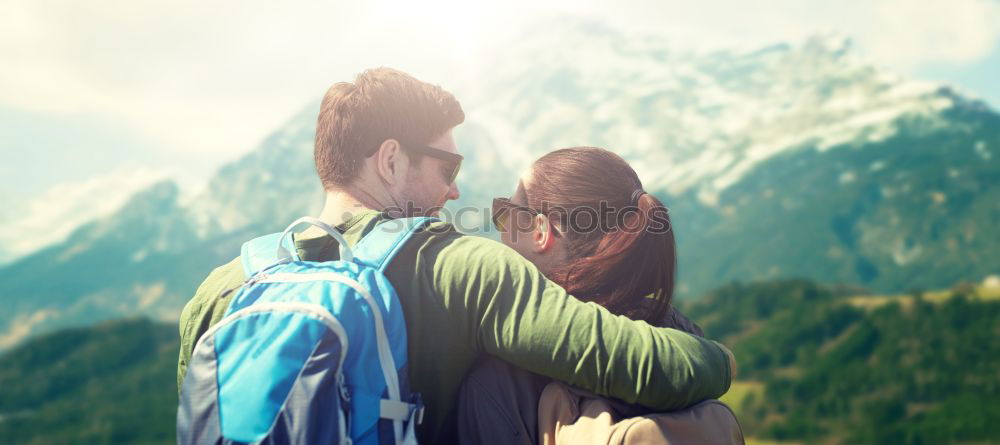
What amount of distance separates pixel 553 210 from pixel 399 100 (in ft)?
3.32

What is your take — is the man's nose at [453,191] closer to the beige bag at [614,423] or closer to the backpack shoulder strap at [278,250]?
the backpack shoulder strap at [278,250]

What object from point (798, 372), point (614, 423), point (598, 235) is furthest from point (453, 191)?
point (798, 372)

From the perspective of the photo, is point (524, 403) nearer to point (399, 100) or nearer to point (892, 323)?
point (399, 100)

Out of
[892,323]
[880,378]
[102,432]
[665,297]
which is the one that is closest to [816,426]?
[880,378]

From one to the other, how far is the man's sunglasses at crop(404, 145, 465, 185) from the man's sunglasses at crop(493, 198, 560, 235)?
0.29m

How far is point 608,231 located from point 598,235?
0.06 m

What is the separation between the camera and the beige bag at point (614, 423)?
11.5 ft

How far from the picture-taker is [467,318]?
3607mm

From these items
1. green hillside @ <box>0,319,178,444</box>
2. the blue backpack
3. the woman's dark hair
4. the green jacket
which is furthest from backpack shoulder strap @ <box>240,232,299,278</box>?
green hillside @ <box>0,319,178,444</box>

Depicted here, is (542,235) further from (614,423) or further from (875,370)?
(875,370)

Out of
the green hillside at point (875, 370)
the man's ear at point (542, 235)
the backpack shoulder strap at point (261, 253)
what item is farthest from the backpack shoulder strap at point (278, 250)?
the green hillside at point (875, 370)

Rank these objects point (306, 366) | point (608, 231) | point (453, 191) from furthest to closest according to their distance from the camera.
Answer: point (453, 191), point (608, 231), point (306, 366)

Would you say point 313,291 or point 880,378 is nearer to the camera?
point 313,291

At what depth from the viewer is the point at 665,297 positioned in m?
4.12
